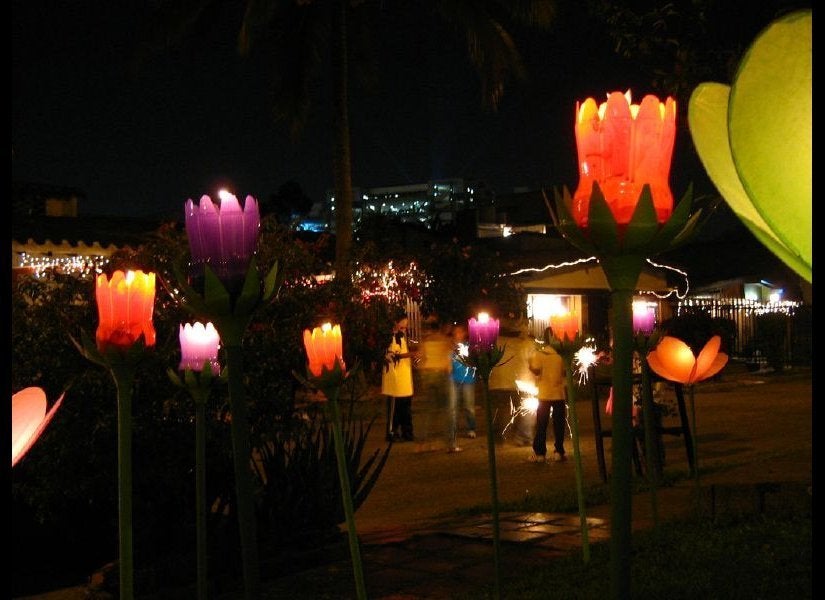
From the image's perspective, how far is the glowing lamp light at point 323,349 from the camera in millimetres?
3533

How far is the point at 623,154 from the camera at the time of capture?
2.19 metres

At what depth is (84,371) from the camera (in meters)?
6.12

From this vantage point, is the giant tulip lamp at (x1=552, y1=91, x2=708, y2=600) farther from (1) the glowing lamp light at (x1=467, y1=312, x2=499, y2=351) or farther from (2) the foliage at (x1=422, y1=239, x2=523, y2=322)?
(2) the foliage at (x1=422, y1=239, x2=523, y2=322)

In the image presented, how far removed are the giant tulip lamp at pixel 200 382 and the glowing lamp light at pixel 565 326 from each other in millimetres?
2082

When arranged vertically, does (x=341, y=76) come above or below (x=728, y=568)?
above

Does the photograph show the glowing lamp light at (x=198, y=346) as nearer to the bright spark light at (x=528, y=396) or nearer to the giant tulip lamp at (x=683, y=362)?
the giant tulip lamp at (x=683, y=362)

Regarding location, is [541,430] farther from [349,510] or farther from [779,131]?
[779,131]

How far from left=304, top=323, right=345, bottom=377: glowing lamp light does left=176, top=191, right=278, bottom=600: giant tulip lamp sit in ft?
3.62

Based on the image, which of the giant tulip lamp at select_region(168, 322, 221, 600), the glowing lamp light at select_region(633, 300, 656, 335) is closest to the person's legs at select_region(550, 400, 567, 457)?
the glowing lamp light at select_region(633, 300, 656, 335)

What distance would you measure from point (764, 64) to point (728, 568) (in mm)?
4593

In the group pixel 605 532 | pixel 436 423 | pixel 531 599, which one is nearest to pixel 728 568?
pixel 531 599

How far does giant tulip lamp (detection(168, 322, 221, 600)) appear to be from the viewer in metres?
3.24

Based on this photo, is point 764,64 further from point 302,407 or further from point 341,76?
point 341,76

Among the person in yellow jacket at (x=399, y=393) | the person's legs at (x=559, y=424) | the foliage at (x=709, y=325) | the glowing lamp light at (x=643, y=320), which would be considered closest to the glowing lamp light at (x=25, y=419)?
the glowing lamp light at (x=643, y=320)
